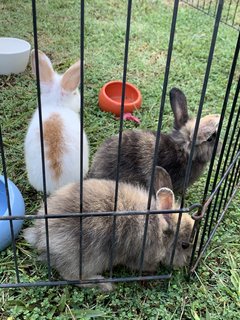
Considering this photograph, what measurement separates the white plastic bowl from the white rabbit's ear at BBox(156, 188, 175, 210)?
2314mm

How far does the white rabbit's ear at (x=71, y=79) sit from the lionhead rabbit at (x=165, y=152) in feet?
1.50

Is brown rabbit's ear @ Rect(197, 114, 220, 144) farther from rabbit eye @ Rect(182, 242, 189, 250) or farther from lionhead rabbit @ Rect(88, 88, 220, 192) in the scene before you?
rabbit eye @ Rect(182, 242, 189, 250)

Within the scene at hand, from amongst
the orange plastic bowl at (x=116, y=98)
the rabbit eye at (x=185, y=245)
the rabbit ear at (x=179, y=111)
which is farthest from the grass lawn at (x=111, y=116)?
the rabbit ear at (x=179, y=111)

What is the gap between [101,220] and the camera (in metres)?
2.07

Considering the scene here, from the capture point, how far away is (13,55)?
150 inches

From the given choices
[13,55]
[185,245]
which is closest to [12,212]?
[185,245]

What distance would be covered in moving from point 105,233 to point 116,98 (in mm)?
1884

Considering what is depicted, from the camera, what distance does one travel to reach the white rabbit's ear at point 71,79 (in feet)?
9.36

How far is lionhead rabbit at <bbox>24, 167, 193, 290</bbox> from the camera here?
2068 mm

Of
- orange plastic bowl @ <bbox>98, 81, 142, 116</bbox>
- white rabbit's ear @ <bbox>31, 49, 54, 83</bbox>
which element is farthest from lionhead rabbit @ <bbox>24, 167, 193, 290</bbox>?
orange plastic bowl @ <bbox>98, 81, 142, 116</bbox>

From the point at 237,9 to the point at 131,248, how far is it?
4942 millimetres

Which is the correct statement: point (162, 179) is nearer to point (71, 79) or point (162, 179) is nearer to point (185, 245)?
point (185, 245)

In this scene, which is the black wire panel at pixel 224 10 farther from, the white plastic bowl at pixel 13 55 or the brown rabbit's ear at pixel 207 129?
the brown rabbit's ear at pixel 207 129

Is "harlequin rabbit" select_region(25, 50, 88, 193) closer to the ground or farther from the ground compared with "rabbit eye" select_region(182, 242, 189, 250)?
farther from the ground
